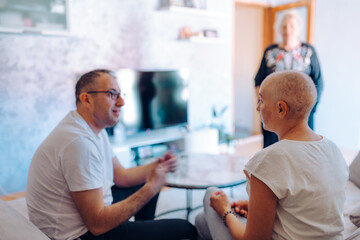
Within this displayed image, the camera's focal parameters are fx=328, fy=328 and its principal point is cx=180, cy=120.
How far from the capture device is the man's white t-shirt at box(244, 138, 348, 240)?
0.97m

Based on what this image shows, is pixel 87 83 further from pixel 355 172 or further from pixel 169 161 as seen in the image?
pixel 355 172

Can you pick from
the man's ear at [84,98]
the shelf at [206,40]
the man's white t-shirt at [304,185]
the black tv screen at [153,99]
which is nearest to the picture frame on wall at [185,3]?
the shelf at [206,40]

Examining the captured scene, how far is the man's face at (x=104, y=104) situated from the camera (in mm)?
1416

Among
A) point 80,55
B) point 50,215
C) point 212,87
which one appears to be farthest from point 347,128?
point 50,215

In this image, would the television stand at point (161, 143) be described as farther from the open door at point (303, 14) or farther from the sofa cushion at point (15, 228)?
the sofa cushion at point (15, 228)

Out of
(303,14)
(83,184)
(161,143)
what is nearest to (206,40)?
(161,143)

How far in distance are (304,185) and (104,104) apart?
872 mm

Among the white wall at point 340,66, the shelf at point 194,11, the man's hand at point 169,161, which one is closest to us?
the man's hand at point 169,161

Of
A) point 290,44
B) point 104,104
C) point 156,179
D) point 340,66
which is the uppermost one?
point 290,44

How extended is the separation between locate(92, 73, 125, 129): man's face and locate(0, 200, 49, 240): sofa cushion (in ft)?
1.72

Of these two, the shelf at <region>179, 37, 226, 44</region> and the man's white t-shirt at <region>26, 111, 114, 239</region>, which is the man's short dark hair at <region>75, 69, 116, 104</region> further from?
the shelf at <region>179, 37, 226, 44</region>

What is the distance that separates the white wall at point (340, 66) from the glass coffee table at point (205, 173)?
2.61m

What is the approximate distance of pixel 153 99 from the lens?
3662mm

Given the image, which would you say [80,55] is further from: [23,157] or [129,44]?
[23,157]
